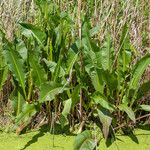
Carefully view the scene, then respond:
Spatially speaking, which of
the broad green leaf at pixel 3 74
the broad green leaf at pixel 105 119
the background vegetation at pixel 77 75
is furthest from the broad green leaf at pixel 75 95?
the broad green leaf at pixel 3 74

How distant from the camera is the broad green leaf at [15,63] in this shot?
7.42 ft

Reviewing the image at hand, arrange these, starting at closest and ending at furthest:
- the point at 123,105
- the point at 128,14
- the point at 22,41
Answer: the point at 123,105 → the point at 22,41 → the point at 128,14

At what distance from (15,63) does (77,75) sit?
1.04 feet

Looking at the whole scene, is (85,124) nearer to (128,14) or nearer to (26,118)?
(26,118)

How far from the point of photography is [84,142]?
2131mm

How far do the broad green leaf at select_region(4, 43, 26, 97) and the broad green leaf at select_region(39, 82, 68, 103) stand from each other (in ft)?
0.67

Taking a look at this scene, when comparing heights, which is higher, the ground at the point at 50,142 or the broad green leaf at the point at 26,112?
the broad green leaf at the point at 26,112

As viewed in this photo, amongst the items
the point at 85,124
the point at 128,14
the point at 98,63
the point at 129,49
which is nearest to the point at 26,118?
the point at 85,124

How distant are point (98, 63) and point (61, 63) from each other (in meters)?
0.20

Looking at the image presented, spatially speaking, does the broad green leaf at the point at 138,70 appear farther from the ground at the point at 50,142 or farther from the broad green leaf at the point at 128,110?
the ground at the point at 50,142

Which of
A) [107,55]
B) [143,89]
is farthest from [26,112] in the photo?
[143,89]

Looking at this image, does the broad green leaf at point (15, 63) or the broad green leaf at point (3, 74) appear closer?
the broad green leaf at point (15, 63)

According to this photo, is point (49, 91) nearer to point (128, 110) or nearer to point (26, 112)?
point (26, 112)

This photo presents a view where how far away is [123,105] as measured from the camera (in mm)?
2205
